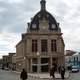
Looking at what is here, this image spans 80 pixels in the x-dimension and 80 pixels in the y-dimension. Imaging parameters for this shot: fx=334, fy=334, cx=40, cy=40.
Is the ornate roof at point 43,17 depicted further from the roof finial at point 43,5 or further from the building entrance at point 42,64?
the building entrance at point 42,64

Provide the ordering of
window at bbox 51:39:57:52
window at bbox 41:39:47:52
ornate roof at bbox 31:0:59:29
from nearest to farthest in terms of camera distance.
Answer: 1. window at bbox 41:39:47:52
2. window at bbox 51:39:57:52
3. ornate roof at bbox 31:0:59:29

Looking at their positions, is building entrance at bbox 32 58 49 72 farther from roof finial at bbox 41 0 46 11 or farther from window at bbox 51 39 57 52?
roof finial at bbox 41 0 46 11

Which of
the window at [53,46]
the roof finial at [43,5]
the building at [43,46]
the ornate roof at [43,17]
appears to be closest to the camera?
the building at [43,46]

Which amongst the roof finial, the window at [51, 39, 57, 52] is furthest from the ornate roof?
the window at [51, 39, 57, 52]

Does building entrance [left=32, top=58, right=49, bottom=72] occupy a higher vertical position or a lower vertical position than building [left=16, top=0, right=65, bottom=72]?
lower

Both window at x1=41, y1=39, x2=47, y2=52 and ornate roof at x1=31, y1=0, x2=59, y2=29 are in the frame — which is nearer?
window at x1=41, y1=39, x2=47, y2=52

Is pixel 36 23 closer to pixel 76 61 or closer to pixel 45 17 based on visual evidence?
pixel 45 17

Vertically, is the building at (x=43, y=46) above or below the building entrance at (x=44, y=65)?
above

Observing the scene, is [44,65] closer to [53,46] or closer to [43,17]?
[53,46]

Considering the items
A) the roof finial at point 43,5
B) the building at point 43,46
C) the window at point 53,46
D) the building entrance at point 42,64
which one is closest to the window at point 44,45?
the building at point 43,46

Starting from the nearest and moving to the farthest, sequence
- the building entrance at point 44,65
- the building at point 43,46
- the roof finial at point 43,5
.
→ 1. the building entrance at point 44,65
2. the building at point 43,46
3. the roof finial at point 43,5

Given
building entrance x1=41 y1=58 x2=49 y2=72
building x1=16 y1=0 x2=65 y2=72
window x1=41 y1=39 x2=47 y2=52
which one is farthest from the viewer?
window x1=41 y1=39 x2=47 y2=52

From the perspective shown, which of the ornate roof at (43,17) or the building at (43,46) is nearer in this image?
the building at (43,46)

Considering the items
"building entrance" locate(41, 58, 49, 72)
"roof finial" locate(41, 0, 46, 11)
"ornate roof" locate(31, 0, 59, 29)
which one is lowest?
"building entrance" locate(41, 58, 49, 72)
